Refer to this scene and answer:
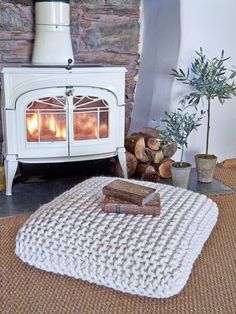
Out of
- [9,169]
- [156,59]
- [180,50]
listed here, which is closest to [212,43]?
[180,50]

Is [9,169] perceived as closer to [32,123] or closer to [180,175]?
[32,123]

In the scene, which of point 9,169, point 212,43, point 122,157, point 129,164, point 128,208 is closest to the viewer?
point 128,208

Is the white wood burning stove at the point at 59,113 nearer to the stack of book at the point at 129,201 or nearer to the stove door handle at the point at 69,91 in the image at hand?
the stove door handle at the point at 69,91

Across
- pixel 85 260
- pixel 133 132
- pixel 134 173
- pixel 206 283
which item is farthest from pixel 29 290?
pixel 133 132

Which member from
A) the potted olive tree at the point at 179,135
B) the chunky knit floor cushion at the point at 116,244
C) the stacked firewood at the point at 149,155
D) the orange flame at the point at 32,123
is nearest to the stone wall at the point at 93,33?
the stacked firewood at the point at 149,155

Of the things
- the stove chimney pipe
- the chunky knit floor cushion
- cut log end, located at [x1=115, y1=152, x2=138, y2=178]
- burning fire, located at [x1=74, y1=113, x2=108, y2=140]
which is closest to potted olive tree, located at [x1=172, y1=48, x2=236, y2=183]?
cut log end, located at [x1=115, y1=152, x2=138, y2=178]

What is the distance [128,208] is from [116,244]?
177 mm

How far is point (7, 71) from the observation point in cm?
208

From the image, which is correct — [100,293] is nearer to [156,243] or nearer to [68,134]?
[156,243]

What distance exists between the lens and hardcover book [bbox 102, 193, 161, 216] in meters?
1.50

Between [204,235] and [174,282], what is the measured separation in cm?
38

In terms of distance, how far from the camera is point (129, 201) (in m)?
1.51

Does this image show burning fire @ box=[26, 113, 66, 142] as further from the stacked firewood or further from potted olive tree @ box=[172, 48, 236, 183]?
potted olive tree @ box=[172, 48, 236, 183]

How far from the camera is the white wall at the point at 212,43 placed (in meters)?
2.54
